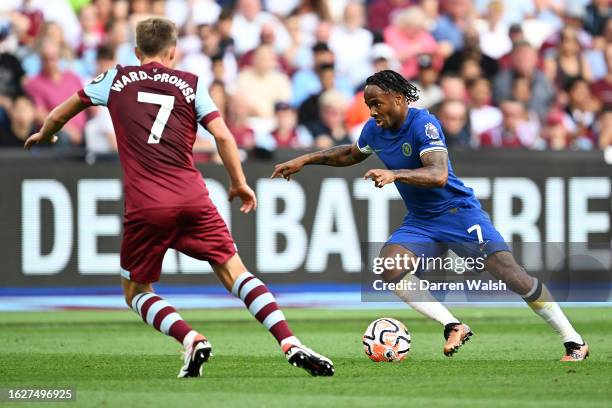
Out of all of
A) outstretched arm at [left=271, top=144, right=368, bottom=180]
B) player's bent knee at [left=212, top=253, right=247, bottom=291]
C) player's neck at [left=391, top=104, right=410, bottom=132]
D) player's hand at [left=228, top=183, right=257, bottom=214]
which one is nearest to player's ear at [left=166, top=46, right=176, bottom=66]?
player's hand at [left=228, top=183, right=257, bottom=214]

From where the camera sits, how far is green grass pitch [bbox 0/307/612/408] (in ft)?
24.5

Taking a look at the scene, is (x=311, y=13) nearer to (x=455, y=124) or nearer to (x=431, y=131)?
(x=455, y=124)

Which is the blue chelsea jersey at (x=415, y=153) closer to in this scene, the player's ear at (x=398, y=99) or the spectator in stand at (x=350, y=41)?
the player's ear at (x=398, y=99)

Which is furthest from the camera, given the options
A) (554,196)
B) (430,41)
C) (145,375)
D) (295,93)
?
(430,41)

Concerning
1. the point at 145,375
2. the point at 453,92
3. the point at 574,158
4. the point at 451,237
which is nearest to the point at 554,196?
the point at 574,158

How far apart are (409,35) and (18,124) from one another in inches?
243

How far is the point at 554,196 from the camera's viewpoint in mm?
15148

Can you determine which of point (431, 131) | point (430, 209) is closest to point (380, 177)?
point (431, 131)

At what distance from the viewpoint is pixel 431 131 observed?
945cm

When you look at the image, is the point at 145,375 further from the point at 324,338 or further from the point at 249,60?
the point at 249,60

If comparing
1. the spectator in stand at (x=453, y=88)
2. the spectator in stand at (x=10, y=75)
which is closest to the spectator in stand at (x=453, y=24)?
the spectator in stand at (x=453, y=88)

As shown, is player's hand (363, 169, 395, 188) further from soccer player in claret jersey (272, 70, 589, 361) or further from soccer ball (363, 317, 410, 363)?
soccer ball (363, 317, 410, 363)

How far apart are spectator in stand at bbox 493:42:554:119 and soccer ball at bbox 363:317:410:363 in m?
9.45

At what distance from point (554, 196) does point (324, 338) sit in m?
4.54
